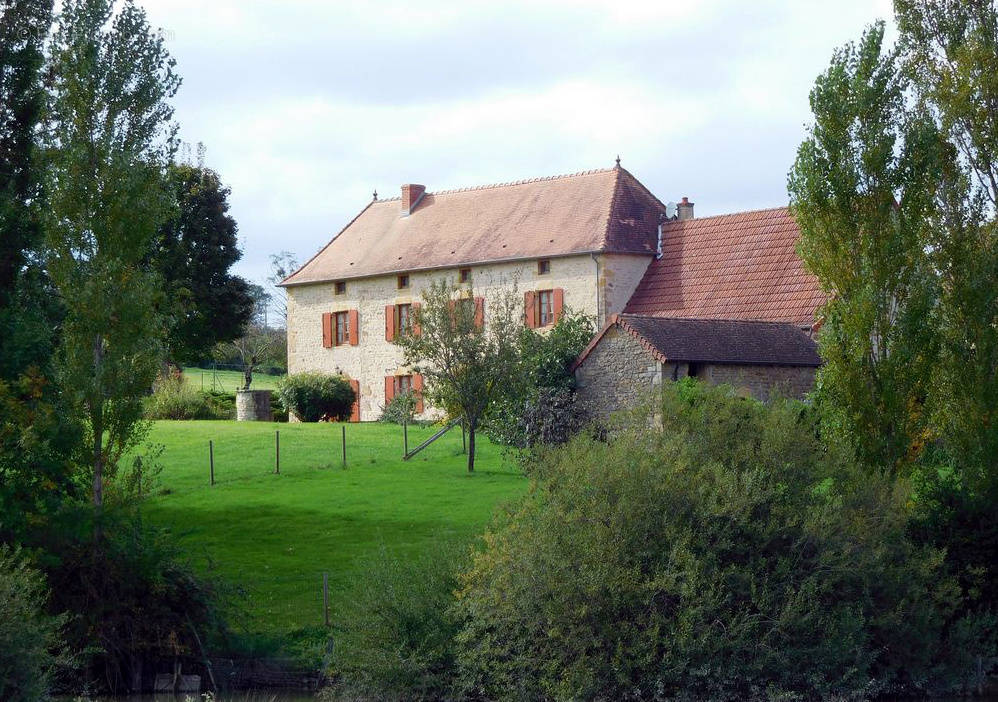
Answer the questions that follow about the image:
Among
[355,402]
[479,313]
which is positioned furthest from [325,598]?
[355,402]

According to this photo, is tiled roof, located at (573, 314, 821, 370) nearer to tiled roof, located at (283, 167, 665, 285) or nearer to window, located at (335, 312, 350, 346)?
tiled roof, located at (283, 167, 665, 285)

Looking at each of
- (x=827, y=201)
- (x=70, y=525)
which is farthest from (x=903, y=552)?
(x=70, y=525)

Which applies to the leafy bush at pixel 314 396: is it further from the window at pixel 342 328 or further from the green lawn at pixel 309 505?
the green lawn at pixel 309 505

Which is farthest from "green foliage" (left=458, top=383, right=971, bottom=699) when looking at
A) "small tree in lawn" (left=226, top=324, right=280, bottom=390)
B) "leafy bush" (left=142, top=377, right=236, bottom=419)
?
"small tree in lawn" (left=226, top=324, right=280, bottom=390)

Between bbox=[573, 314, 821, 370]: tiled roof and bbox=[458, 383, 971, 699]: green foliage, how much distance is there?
1425 centimetres

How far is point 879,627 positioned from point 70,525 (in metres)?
9.95

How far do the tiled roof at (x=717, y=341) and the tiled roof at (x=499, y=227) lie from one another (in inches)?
290

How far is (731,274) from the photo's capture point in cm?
3969

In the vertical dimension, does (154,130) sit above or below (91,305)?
above

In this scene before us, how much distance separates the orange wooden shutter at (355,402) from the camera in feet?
149

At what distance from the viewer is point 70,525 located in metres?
18.4

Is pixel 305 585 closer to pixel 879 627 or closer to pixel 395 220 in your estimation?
pixel 879 627

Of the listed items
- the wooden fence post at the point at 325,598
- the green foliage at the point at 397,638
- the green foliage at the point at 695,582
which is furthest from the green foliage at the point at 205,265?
the green foliage at the point at 695,582

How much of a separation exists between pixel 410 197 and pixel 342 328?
504cm
